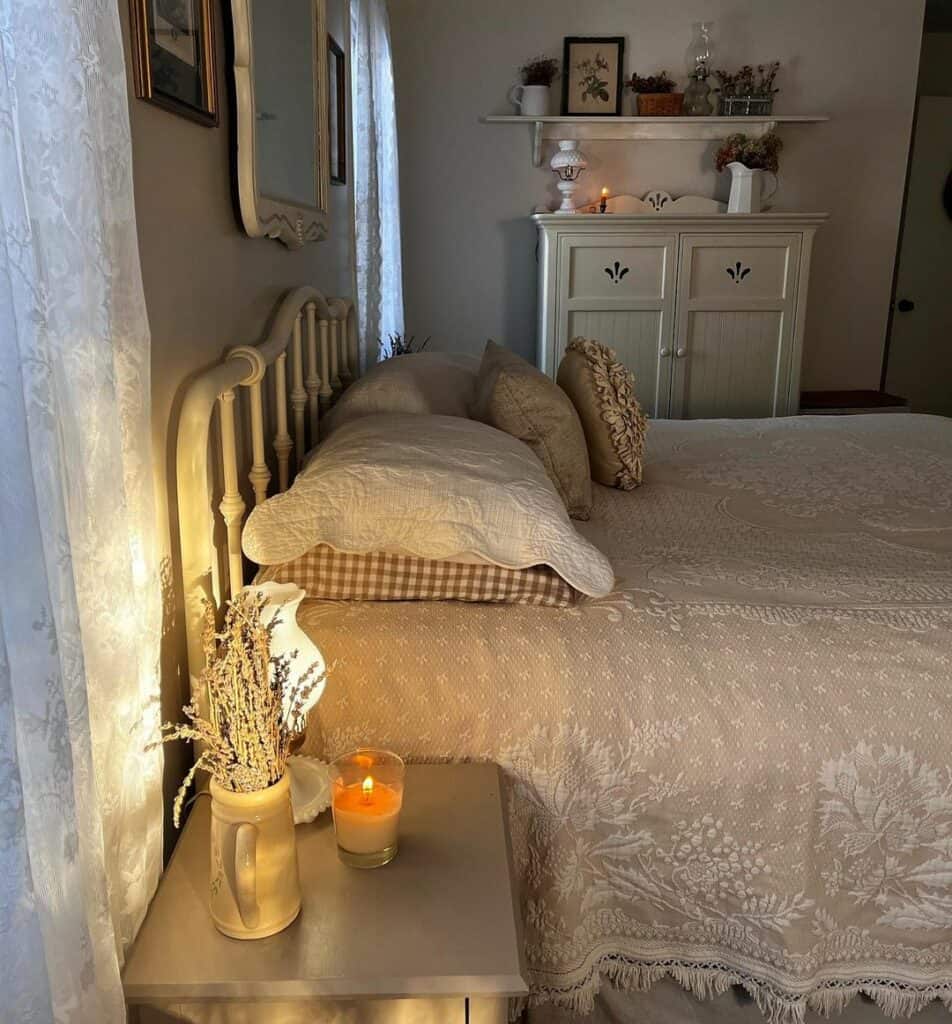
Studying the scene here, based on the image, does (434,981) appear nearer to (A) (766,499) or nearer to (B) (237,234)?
(B) (237,234)

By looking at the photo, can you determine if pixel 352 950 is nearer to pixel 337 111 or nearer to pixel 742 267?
pixel 337 111

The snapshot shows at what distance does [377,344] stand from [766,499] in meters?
1.48

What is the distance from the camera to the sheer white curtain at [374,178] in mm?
2740

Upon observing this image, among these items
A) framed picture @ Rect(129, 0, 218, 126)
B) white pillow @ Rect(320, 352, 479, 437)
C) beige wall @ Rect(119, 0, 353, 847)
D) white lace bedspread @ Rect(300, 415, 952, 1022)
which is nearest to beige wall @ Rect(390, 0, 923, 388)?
white pillow @ Rect(320, 352, 479, 437)

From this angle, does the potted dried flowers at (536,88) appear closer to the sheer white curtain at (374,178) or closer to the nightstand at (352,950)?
the sheer white curtain at (374,178)

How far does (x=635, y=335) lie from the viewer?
3.59 meters

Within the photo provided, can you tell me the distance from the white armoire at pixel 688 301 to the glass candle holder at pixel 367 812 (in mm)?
2698

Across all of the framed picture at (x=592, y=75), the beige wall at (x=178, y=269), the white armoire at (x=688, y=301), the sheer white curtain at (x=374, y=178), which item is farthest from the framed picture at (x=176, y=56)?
the framed picture at (x=592, y=75)

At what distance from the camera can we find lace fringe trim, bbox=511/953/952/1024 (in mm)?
1267

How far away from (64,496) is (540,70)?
3.47 metres

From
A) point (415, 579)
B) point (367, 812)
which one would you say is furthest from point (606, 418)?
point (367, 812)

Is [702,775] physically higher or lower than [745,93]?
lower

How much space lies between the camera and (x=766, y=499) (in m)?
2.04

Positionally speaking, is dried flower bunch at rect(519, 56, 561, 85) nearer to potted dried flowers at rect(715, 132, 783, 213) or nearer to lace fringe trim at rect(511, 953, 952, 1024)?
potted dried flowers at rect(715, 132, 783, 213)
